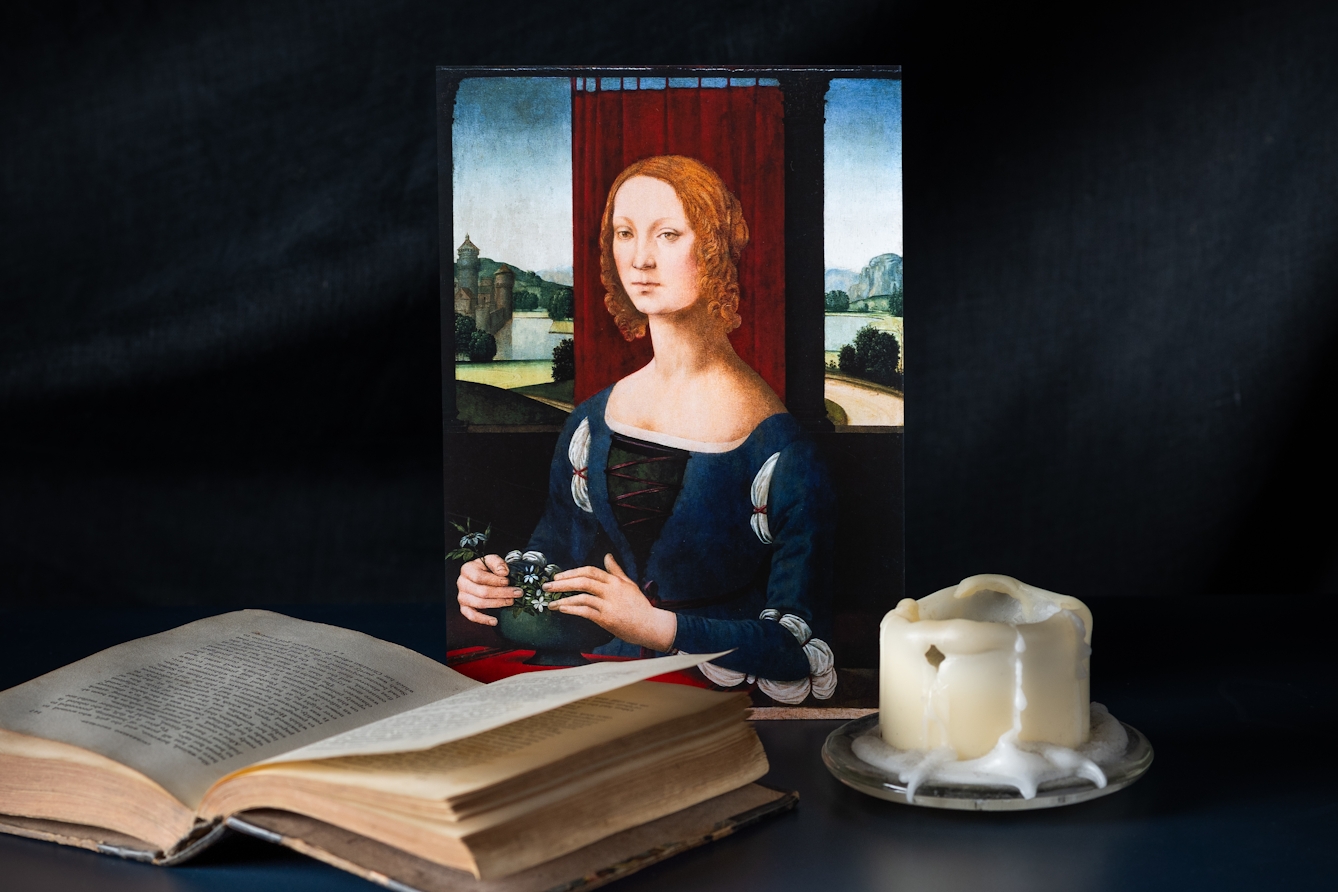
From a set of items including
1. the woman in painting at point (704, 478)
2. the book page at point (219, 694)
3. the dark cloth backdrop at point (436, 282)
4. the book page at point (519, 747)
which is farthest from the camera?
the dark cloth backdrop at point (436, 282)

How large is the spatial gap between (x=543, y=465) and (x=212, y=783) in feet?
1.17

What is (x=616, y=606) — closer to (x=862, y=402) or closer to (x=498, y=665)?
(x=498, y=665)

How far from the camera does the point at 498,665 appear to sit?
3.45 ft

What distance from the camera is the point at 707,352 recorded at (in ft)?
3.40

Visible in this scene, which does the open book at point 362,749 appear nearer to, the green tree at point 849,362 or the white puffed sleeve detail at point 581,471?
the white puffed sleeve detail at point 581,471

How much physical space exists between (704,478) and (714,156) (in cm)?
23

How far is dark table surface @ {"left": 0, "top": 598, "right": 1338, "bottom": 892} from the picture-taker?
0.74 meters

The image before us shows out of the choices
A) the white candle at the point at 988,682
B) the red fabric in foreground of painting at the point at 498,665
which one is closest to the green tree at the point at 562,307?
the red fabric in foreground of painting at the point at 498,665

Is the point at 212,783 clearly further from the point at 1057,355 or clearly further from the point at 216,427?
the point at 1057,355

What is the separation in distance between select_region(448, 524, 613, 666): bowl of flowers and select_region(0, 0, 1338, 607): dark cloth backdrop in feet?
1.55

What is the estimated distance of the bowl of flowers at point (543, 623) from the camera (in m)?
1.05

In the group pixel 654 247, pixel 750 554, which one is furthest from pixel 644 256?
pixel 750 554

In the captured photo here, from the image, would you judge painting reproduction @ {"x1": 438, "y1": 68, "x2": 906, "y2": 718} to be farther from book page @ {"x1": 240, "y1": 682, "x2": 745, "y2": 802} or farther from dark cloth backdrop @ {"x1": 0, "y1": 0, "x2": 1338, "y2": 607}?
dark cloth backdrop @ {"x1": 0, "y1": 0, "x2": 1338, "y2": 607}

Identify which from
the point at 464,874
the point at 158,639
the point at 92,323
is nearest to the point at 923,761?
the point at 464,874
